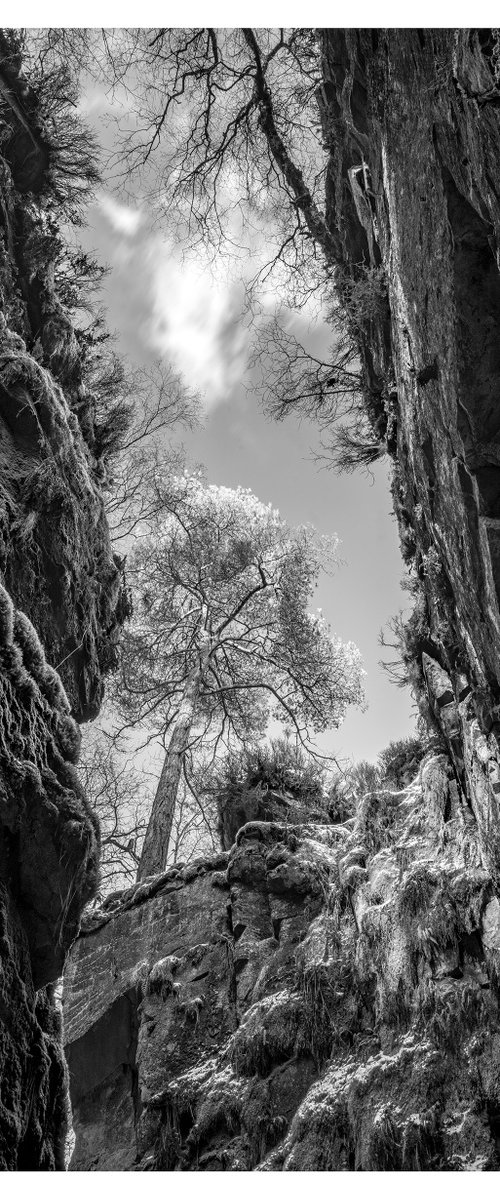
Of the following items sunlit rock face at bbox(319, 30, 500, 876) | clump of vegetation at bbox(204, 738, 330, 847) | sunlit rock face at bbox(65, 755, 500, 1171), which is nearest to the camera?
sunlit rock face at bbox(319, 30, 500, 876)

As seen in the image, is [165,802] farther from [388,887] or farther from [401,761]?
[388,887]

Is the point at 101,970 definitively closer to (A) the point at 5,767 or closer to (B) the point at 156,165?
(A) the point at 5,767

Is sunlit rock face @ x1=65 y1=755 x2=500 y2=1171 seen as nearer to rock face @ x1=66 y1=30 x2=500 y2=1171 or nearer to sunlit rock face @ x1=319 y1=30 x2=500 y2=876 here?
rock face @ x1=66 y1=30 x2=500 y2=1171

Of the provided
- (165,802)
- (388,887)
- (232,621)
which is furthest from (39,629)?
(232,621)

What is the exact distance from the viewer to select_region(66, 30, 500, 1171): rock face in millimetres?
3932

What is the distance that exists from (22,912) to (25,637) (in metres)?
1.72

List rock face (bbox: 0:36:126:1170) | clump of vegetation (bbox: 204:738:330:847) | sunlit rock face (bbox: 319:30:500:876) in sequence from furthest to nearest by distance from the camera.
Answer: clump of vegetation (bbox: 204:738:330:847) < rock face (bbox: 0:36:126:1170) < sunlit rock face (bbox: 319:30:500:876)

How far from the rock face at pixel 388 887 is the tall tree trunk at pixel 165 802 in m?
0.94

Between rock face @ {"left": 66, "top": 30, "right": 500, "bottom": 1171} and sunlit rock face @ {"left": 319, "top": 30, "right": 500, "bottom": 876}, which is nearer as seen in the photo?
sunlit rock face @ {"left": 319, "top": 30, "right": 500, "bottom": 876}

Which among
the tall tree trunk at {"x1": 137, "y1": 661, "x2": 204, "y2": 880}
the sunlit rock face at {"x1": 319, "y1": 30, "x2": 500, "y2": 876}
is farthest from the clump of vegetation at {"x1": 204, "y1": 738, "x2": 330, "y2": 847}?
the sunlit rock face at {"x1": 319, "y1": 30, "x2": 500, "y2": 876}

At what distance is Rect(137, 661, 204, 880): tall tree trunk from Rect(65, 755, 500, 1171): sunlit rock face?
36.9 inches

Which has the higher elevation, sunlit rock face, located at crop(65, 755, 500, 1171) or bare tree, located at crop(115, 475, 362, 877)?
bare tree, located at crop(115, 475, 362, 877)

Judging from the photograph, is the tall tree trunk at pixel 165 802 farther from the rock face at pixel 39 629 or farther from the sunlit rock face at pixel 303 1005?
Answer: the rock face at pixel 39 629

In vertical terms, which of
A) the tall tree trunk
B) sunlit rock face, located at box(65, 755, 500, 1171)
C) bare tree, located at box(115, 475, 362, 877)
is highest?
bare tree, located at box(115, 475, 362, 877)
